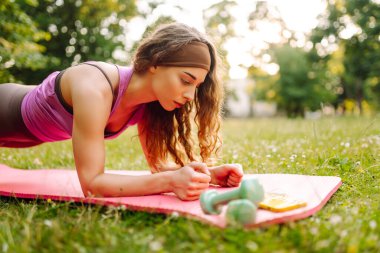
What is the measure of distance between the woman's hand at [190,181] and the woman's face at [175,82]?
58cm

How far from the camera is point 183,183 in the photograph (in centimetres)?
248

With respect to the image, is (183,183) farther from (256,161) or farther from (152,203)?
(256,161)

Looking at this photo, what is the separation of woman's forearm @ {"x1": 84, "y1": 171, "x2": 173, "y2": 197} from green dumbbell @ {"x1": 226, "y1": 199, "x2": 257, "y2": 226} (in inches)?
26.8

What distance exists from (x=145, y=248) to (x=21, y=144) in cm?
262

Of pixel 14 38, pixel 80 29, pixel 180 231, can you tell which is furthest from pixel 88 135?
pixel 80 29

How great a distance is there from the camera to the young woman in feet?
8.45

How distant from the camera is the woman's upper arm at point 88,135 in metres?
2.56

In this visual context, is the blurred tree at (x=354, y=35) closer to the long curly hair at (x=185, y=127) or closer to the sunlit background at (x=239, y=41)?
the sunlit background at (x=239, y=41)

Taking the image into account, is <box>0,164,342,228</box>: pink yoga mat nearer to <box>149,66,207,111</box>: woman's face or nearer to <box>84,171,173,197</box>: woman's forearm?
<box>84,171,173,197</box>: woman's forearm

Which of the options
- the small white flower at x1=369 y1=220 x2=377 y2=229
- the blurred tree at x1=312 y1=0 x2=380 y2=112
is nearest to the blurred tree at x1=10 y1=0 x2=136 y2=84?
the blurred tree at x1=312 y1=0 x2=380 y2=112

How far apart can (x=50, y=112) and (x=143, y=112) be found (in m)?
0.80

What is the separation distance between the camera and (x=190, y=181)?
2457mm

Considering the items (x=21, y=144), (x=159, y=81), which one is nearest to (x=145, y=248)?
(x=159, y=81)

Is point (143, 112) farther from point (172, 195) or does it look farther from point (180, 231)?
point (180, 231)
